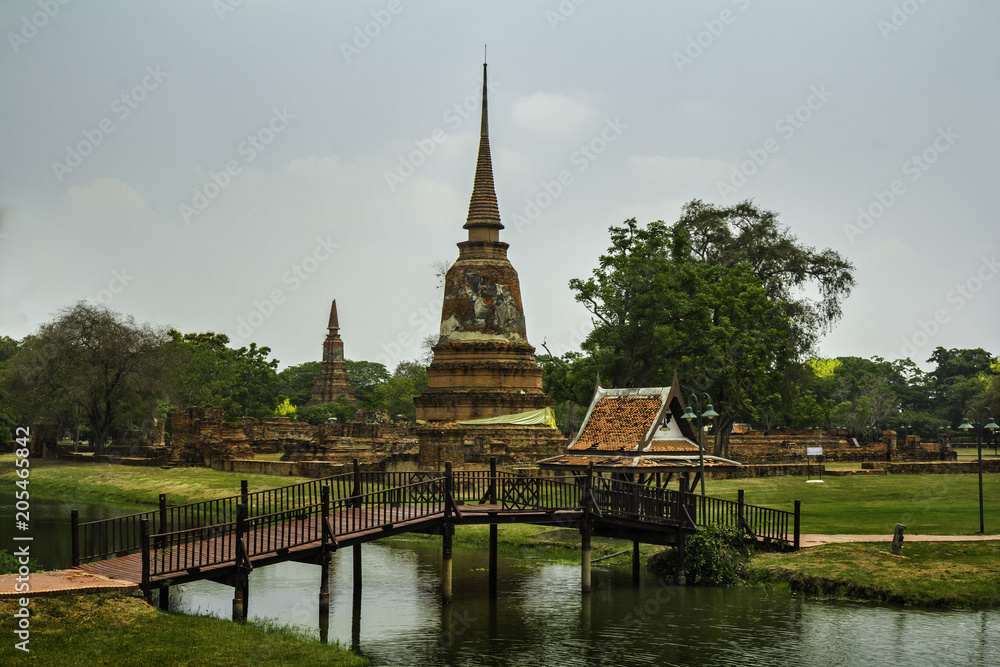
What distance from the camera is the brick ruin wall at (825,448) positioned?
6219cm

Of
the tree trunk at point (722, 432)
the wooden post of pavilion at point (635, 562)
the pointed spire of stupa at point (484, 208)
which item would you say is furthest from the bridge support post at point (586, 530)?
the tree trunk at point (722, 432)

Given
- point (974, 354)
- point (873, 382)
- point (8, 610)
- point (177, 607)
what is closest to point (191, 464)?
point (177, 607)

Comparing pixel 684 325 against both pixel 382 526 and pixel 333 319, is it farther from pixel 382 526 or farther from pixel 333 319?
pixel 333 319

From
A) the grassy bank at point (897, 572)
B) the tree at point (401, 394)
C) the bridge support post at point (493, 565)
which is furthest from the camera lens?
the tree at point (401, 394)

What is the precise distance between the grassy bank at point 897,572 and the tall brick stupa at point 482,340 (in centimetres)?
2093

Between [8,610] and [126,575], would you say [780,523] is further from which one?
[8,610]

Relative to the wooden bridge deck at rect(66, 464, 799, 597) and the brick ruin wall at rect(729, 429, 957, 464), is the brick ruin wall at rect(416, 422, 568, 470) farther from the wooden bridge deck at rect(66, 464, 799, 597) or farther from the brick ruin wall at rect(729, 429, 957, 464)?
the brick ruin wall at rect(729, 429, 957, 464)

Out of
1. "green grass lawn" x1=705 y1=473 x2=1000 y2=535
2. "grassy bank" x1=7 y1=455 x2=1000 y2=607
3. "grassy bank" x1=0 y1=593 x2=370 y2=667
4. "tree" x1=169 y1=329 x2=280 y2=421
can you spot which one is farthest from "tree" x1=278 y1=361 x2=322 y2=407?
"grassy bank" x1=0 y1=593 x2=370 y2=667

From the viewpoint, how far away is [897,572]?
23172mm

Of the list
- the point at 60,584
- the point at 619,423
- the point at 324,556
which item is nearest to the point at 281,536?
the point at 324,556

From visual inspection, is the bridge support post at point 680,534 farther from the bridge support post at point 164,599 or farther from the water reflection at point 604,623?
the bridge support post at point 164,599

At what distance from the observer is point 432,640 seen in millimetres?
20172

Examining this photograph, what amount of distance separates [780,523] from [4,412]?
52221 millimetres

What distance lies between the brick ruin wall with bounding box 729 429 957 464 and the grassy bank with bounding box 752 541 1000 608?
113 ft
